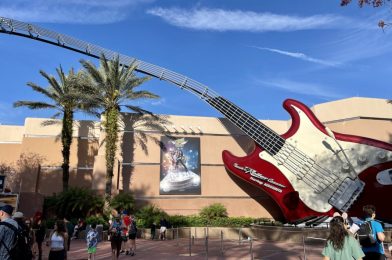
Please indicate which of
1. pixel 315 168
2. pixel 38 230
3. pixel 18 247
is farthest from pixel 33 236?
pixel 315 168

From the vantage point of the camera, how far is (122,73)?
25.9 meters

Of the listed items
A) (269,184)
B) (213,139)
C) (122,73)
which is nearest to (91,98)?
(122,73)

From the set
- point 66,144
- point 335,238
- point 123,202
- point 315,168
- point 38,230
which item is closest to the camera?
point 335,238

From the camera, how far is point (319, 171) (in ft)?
76.5

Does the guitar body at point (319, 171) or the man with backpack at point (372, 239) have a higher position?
the guitar body at point (319, 171)

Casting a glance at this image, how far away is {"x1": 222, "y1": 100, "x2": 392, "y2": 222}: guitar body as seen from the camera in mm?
22172

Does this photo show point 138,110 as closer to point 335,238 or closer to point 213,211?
point 213,211

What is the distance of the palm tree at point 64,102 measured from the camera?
2566cm

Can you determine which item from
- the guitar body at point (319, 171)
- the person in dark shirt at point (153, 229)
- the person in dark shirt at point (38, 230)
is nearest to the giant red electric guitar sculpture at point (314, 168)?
the guitar body at point (319, 171)

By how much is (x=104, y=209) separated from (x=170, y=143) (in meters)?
6.99

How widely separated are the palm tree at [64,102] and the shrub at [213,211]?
31.2 ft

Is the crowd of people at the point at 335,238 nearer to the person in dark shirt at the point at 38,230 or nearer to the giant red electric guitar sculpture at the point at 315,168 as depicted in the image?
the person in dark shirt at the point at 38,230

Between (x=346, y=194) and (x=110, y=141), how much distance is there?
14856 millimetres

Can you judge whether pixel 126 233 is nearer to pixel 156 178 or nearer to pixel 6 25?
pixel 156 178
